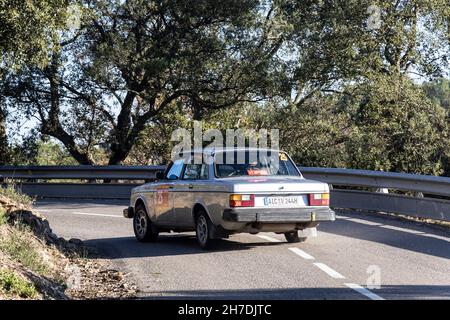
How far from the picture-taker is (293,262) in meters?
10.4

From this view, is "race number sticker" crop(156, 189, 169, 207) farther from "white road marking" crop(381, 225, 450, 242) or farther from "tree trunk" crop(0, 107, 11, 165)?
"tree trunk" crop(0, 107, 11, 165)

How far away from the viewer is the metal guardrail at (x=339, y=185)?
14250mm

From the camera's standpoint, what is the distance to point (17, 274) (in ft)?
24.5

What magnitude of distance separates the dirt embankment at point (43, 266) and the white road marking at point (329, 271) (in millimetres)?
2454

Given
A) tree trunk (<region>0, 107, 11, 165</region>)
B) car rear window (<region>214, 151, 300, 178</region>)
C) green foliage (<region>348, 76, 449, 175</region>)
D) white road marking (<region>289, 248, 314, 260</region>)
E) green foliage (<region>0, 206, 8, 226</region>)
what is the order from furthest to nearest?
tree trunk (<region>0, 107, 11, 165</region>)
green foliage (<region>348, 76, 449, 175</region>)
car rear window (<region>214, 151, 300, 178</region>)
white road marking (<region>289, 248, 314, 260</region>)
green foliage (<region>0, 206, 8, 226</region>)

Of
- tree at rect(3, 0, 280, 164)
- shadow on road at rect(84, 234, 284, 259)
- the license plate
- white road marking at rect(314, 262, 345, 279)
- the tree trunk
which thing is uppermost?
tree at rect(3, 0, 280, 164)

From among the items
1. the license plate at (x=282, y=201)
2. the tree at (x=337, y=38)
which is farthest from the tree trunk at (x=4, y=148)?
the license plate at (x=282, y=201)

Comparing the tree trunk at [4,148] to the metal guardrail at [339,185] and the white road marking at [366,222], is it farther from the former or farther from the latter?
the white road marking at [366,222]

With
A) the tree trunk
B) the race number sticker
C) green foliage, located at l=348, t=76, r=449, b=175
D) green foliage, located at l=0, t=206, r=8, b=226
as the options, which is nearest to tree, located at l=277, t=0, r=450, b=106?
green foliage, located at l=348, t=76, r=449, b=175

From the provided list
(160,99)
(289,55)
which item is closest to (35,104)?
(160,99)

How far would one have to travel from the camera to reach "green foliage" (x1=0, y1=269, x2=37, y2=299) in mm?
6773

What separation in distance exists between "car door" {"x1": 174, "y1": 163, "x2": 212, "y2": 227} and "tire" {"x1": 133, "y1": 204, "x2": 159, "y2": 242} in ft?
2.64

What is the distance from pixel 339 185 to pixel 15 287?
12416 mm

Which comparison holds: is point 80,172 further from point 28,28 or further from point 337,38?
point 337,38
